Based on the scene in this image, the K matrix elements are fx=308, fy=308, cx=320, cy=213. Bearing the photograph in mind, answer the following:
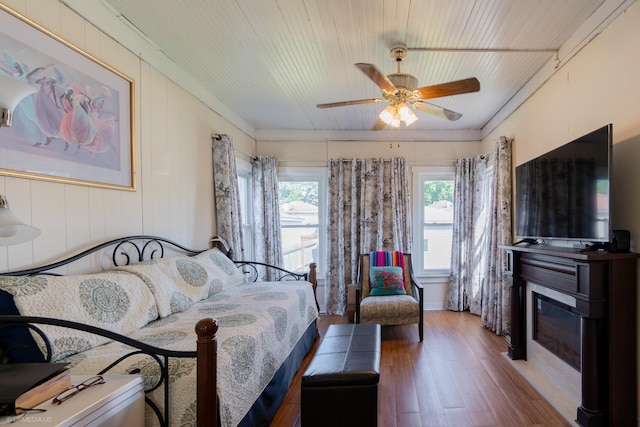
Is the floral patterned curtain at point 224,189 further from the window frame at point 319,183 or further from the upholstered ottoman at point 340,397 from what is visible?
the upholstered ottoman at point 340,397

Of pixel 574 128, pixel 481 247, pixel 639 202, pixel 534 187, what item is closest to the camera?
pixel 639 202

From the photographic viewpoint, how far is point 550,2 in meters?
1.97

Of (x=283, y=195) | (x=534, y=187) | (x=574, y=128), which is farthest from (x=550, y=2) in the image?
(x=283, y=195)

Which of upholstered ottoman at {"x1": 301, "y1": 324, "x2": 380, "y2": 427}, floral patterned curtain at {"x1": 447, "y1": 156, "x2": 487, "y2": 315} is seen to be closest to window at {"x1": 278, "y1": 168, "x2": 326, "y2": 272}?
floral patterned curtain at {"x1": 447, "y1": 156, "x2": 487, "y2": 315}

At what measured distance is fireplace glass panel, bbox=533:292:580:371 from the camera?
2256 millimetres

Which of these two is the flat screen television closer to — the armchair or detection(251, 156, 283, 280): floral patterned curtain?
the armchair

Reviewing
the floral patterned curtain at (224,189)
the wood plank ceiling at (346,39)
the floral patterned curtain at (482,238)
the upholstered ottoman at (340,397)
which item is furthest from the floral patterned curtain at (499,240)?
the floral patterned curtain at (224,189)

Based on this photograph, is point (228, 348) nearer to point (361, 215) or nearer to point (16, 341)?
point (16, 341)

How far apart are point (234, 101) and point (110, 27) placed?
165cm

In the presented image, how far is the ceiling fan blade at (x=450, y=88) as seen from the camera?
7.13 feet

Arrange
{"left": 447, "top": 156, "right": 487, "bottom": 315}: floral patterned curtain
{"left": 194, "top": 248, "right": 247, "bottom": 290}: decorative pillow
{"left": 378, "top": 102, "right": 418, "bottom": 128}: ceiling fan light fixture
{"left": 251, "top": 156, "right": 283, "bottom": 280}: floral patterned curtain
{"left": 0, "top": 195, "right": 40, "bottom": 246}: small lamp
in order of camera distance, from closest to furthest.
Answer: {"left": 0, "top": 195, "right": 40, "bottom": 246}: small lamp, {"left": 378, "top": 102, "right": 418, "bottom": 128}: ceiling fan light fixture, {"left": 194, "top": 248, "right": 247, "bottom": 290}: decorative pillow, {"left": 447, "top": 156, "right": 487, "bottom": 315}: floral patterned curtain, {"left": 251, "top": 156, "right": 283, "bottom": 280}: floral patterned curtain

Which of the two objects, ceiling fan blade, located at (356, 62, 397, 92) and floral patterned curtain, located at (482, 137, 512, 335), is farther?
floral patterned curtain, located at (482, 137, 512, 335)

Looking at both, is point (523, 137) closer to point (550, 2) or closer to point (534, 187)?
point (534, 187)

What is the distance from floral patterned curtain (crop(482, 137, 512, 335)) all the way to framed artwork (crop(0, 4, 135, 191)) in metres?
3.69
